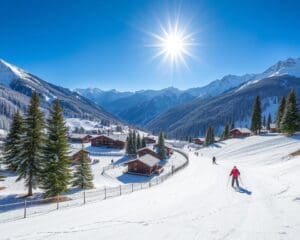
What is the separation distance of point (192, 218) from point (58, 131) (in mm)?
23997

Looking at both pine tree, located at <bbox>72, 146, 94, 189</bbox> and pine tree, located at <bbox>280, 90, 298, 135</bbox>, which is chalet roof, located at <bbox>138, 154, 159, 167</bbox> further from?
pine tree, located at <bbox>280, 90, 298, 135</bbox>

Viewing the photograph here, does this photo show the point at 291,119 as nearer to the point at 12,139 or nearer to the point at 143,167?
the point at 143,167

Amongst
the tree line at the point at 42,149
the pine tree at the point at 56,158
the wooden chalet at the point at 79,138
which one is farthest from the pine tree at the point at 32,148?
the wooden chalet at the point at 79,138

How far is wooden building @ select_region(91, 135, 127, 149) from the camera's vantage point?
9425 centimetres

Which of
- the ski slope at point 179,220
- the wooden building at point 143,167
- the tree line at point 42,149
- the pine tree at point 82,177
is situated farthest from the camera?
the wooden building at point 143,167

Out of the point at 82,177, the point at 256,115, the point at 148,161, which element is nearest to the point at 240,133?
the point at 256,115

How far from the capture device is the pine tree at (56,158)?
92.3 feet

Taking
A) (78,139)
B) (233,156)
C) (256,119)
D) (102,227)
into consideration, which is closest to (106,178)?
(233,156)

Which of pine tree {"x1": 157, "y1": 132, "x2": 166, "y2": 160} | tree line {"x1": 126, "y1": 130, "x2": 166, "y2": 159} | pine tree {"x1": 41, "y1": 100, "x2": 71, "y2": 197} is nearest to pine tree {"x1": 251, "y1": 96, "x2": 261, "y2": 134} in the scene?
tree line {"x1": 126, "y1": 130, "x2": 166, "y2": 159}

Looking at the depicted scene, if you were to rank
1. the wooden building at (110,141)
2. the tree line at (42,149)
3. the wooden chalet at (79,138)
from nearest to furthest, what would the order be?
the tree line at (42,149), the wooden building at (110,141), the wooden chalet at (79,138)

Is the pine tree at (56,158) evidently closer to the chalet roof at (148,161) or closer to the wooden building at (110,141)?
the chalet roof at (148,161)

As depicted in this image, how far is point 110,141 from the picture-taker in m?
96.1

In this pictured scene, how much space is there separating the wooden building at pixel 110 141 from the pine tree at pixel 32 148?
63.3 meters

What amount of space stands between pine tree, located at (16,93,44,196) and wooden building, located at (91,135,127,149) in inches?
2493
